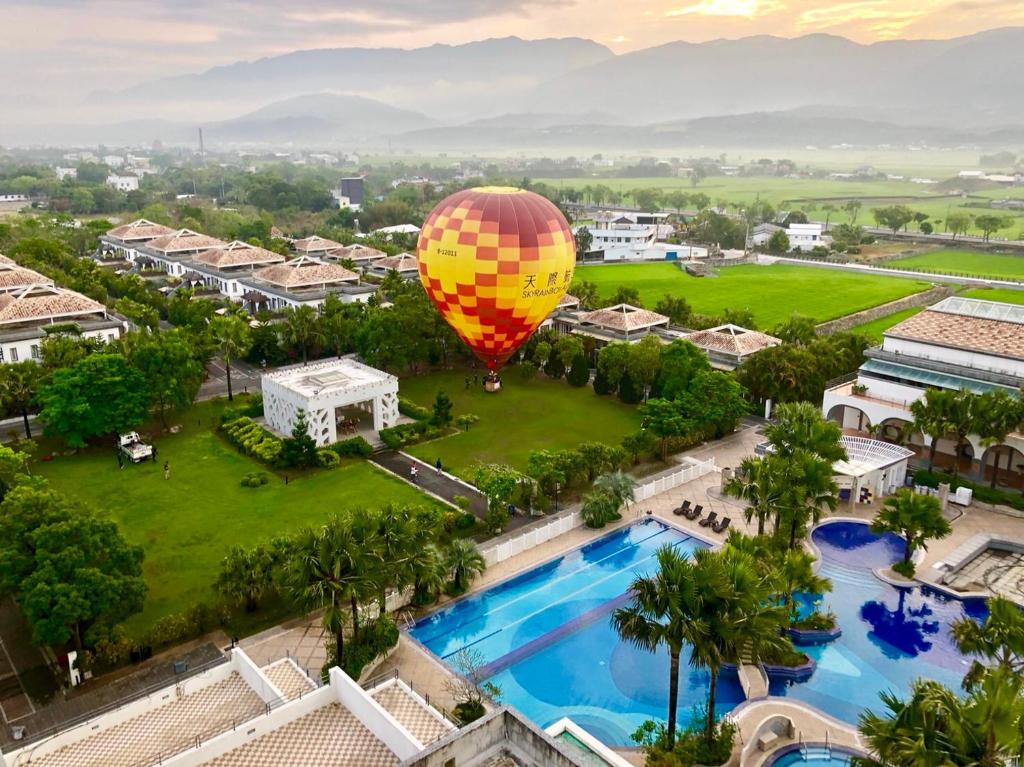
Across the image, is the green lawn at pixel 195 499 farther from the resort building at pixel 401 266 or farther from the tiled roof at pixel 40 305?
the resort building at pixel 401 266

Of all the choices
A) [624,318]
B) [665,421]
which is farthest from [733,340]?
[665,421]

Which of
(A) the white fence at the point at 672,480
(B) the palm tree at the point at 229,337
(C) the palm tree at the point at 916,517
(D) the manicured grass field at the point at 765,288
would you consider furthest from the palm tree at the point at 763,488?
(D) the manicured grass field at the point at 765,288

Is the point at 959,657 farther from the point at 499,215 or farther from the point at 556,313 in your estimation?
the point at 556,313

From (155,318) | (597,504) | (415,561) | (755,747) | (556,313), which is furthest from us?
(556,313)

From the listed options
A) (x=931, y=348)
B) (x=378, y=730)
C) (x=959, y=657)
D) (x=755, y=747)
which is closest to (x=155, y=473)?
(x=378, y=730)

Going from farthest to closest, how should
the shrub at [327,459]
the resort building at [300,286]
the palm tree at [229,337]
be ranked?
the resort building at [300,286] → the palm tree at [229,337] → the shrub at [327,459]
